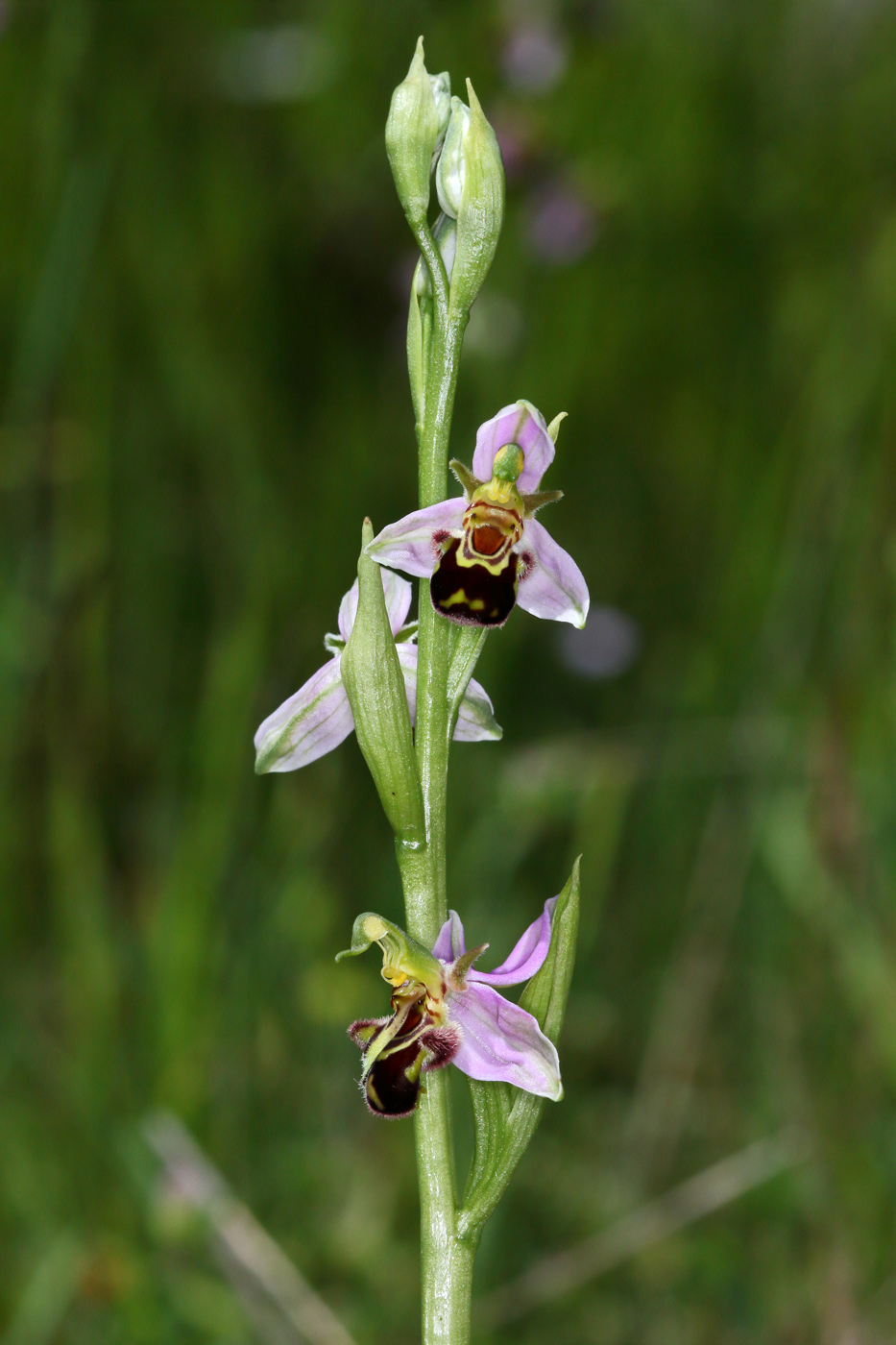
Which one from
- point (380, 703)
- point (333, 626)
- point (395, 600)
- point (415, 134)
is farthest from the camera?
point (333, 626)

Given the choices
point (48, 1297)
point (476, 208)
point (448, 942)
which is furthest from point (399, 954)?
point (48, 1297)

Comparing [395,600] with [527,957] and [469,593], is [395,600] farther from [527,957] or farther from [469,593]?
[527,957]

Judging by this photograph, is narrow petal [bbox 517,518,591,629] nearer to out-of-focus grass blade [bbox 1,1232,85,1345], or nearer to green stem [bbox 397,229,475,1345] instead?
green stem [bbox 397,229,475,1345]

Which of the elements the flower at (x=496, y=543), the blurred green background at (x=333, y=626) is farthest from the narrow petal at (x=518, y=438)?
the blurred green background at (x=333, y=626)

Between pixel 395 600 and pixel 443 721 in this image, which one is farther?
pixel 395 600

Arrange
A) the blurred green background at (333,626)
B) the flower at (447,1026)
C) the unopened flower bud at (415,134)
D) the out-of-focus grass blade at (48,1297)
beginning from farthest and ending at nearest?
1. the blurred green background at (333,626)
2. the out-of-focus grass blade at (48,1297)
3. the unopened flower bud at (415,134)
4. the flower at (447,1026)

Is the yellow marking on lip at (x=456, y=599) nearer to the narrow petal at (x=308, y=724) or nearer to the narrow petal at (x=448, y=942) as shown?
the narrow petal at (x=308, y=724)

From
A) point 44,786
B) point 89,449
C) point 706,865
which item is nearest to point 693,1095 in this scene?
point 706,865

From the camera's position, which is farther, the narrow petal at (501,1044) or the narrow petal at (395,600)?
→ the narrow petal at (395,600)
